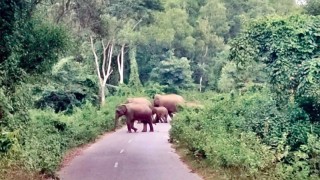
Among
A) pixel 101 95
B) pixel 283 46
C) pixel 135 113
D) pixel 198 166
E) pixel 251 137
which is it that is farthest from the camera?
pixel 101 95


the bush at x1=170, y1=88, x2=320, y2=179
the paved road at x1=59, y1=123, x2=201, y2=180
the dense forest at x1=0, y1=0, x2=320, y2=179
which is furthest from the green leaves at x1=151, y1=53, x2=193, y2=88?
the bush at x1=170, y1=88, x2=320, y2=179

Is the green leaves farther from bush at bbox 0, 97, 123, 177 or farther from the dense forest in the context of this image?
the dense forest

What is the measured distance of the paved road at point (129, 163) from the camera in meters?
18.4

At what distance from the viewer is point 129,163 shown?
849 inches

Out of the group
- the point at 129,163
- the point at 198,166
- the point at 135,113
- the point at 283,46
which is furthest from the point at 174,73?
the point at 283,46

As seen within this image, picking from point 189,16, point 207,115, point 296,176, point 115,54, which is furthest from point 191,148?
point 189,16

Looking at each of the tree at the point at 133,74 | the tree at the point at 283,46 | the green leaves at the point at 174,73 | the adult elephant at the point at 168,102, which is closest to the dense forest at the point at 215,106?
the tree at the point at 283,46

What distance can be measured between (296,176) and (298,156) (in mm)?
2139

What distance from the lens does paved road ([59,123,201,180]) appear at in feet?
60.4

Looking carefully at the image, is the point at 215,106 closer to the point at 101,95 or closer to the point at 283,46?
the point at 283,46

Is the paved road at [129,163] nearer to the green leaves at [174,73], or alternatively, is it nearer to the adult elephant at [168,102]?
the adult elephant at [168,102]

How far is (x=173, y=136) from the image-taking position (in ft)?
98.0

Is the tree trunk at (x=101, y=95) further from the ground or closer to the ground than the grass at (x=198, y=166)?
further from the ground

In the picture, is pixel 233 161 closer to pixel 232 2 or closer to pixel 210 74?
pixel 210 74
